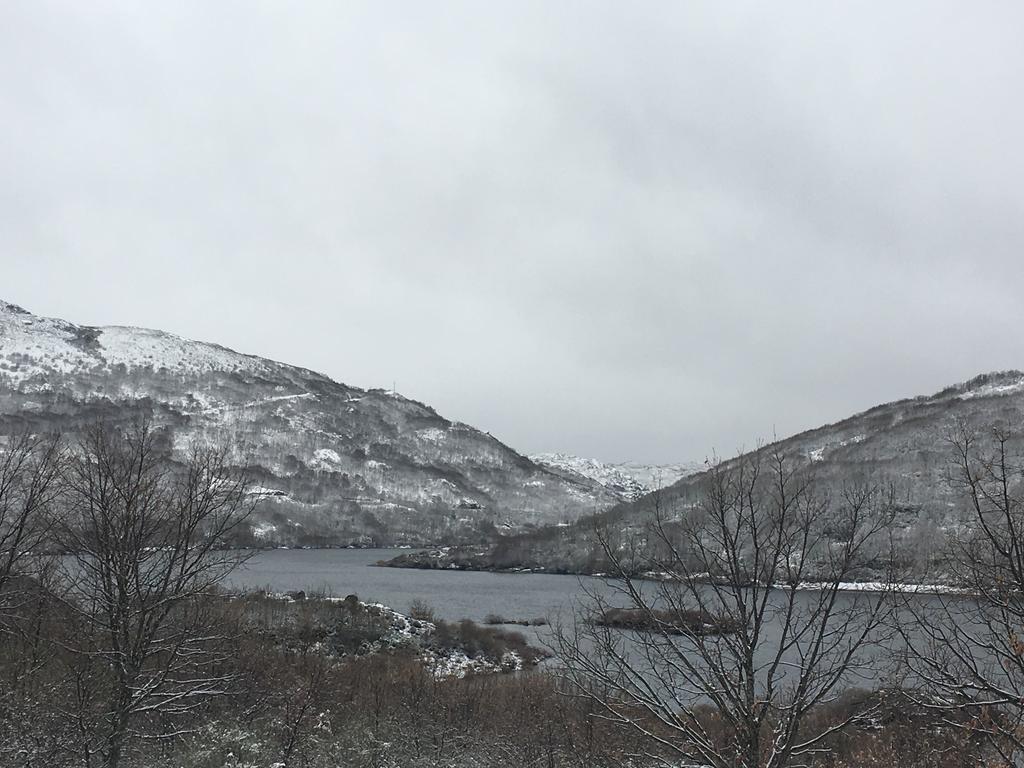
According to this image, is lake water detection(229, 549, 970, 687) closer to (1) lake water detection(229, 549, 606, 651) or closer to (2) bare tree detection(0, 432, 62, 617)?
(1) lake water detection(229, 549, 606, 651)

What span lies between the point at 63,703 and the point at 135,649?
8.93 m

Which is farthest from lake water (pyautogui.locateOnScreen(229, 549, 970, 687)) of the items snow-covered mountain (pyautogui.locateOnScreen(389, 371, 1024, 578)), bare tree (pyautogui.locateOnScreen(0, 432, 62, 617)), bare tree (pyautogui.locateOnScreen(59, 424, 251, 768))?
bare tree (pyautogui.locateOnScreen(59, 424, 251, 768))

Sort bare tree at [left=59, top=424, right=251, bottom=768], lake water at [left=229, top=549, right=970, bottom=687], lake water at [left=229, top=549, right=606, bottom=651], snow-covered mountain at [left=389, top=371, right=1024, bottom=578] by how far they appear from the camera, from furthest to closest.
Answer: snow-covered mountain at [left=389, top=371, right=1024, bottom=578] < lake water at [left=229, top=549, right=606, bottom=651] < lake water at [left=229, top=549, right=970, bottom=687] < bare tree at [left=59, top=424, right=251, bottom=768]

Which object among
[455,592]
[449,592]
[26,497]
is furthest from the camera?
[455,592]

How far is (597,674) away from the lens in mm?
7312

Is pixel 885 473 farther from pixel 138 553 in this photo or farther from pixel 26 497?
pixel 138 553

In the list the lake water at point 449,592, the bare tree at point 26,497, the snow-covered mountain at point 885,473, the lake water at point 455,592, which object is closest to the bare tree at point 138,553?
the bare tree at point 26,497

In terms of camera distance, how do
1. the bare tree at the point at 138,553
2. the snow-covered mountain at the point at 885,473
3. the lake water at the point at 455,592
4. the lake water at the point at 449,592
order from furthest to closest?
the snow-covered mountain at the point at 885,473, the lake water at the point at 449,592, the lake water at the point at 455,592, the bare tree at the point at 138,553

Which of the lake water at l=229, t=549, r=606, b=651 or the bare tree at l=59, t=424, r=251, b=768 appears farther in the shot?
the lake water at l=229, t=549, r=606, b=651

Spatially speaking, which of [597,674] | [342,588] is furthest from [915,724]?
[342,588]

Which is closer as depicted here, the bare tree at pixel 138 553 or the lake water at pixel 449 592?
the bare tree at pixel 138 553

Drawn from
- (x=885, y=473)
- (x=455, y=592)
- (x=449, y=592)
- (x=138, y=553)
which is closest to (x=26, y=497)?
(x=138, y=553)

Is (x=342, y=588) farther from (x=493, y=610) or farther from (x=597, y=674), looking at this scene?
(x=597, y=674)

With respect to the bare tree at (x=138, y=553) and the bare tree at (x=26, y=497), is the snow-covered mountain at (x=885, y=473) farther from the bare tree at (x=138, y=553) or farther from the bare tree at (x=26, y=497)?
the bare tree at (x=138, y=553)
